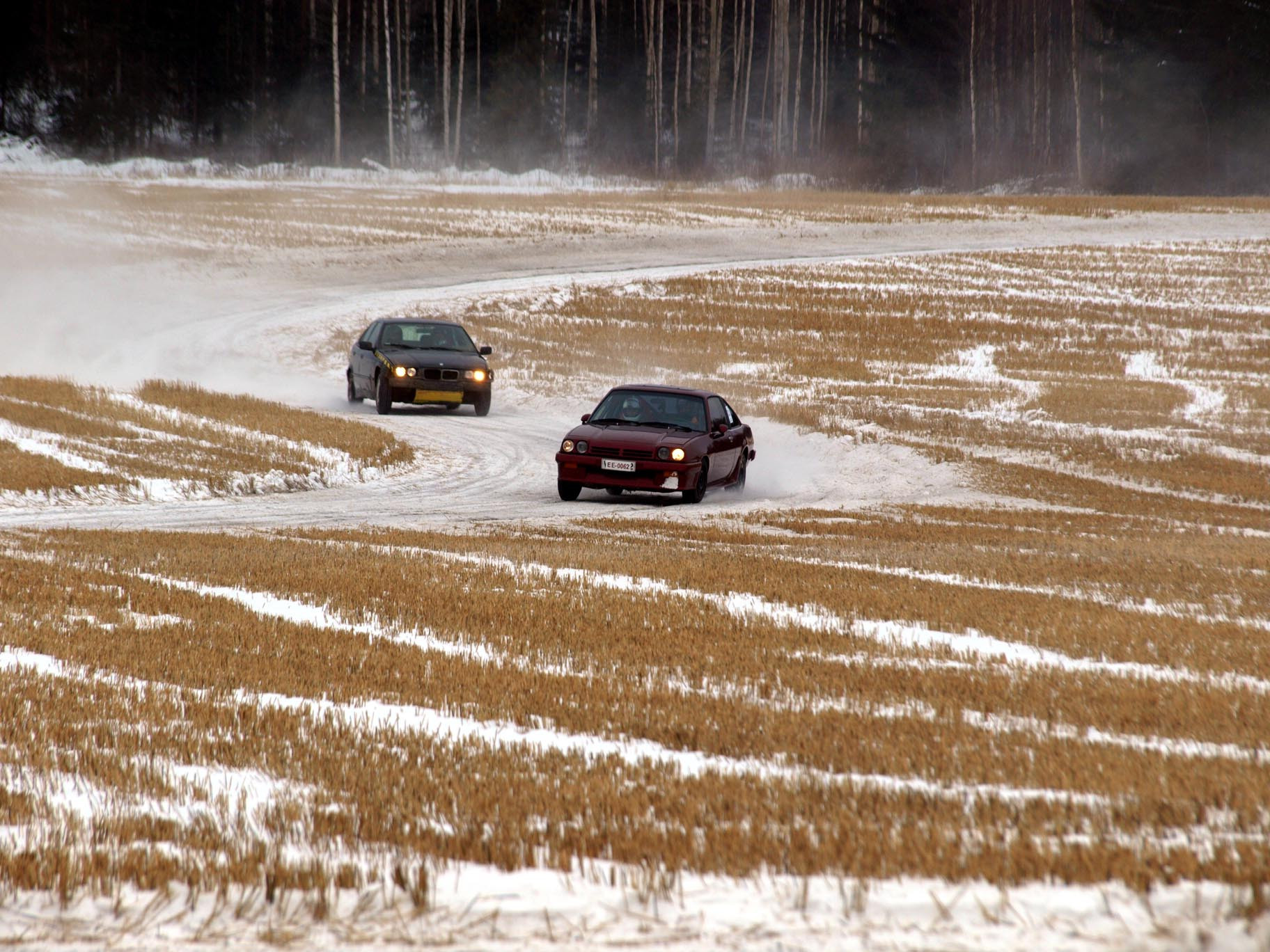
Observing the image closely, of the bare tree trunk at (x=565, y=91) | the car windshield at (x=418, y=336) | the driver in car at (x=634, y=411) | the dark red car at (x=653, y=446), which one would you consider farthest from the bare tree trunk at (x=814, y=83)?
the driver in car at (x=634, y=411)

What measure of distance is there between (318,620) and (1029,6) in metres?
93.7

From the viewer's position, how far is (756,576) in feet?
31.9

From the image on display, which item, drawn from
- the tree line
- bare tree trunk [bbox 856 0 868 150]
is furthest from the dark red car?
bare tree trunk [bbox 856 0 868 150]

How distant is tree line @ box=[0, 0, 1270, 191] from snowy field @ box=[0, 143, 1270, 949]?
52.1 m

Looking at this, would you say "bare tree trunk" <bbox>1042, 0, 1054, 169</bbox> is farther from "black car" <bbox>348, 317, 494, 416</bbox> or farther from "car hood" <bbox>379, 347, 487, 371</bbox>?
"car hood" <bbox>379, 347, 487, 371</bbox>

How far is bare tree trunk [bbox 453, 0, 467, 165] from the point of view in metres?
72.0

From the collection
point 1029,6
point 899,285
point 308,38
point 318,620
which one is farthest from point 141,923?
point 1029,6

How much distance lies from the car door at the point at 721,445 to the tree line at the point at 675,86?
53.9 meters

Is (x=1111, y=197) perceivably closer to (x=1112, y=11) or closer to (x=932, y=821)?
(x=1112, y=11)

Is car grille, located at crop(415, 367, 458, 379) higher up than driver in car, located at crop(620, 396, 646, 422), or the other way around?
car grille, located at crop(415, 367, 458, 379)

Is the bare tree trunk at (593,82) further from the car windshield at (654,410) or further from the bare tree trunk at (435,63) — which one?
the car windshield at (654,410)

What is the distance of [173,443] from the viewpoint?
59.6 ft

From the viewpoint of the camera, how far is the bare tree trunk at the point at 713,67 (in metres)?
79.0

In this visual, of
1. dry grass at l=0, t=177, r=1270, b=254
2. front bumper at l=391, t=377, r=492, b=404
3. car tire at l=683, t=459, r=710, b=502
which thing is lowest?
car tire at l=683, t=459, r=710, b=502
